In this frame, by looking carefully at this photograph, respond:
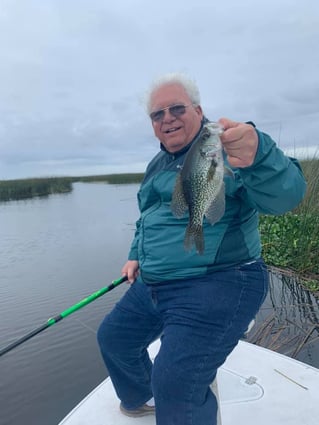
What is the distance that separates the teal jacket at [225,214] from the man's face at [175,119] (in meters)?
0.09

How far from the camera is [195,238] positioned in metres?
1.99

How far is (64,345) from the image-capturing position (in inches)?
213

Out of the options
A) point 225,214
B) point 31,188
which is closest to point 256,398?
point 225,214

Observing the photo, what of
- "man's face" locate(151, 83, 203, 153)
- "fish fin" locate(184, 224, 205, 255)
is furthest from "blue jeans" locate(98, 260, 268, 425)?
→ "man's face" locate(151, 83, 203, 153)

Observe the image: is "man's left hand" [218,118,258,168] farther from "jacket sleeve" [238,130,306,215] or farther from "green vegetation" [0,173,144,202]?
"green vegetation" [0,173,144,202]

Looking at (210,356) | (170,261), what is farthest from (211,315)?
(170,261)

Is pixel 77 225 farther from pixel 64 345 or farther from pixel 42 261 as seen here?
pixel 64 345

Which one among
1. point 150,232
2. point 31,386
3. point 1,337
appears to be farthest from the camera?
point 1,337

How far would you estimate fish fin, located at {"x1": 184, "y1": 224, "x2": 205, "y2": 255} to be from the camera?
6.46 feet

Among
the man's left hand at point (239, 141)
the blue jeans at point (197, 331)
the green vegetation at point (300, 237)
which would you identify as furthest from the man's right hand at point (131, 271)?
the green vegetation at point (300, 237)

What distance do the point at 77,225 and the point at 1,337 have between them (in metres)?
10.7

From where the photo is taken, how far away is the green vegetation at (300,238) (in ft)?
22.0

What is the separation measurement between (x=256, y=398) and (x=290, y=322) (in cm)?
282

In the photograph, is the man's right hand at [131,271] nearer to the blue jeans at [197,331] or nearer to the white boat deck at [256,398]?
the blue jeans at [197,331]
